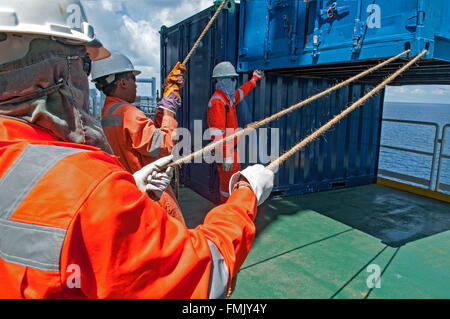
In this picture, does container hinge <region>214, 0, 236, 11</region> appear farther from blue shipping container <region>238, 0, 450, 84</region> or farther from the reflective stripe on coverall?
the reflective stripe on coverall

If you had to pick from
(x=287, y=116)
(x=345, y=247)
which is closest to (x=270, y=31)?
(x=287, y=116)

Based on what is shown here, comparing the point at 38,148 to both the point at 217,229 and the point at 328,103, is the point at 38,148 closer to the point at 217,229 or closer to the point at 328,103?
the point at 217,229

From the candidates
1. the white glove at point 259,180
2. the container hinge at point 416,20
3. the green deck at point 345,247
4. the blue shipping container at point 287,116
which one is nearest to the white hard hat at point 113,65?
the white glove at point 259,180

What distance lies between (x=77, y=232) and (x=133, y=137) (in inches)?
81.2

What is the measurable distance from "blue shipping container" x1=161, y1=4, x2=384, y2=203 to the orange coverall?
348 mm

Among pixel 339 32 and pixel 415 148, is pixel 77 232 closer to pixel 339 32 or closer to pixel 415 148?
pixel 339 32

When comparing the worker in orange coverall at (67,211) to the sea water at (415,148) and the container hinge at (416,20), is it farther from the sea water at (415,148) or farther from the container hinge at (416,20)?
the sea water at (415,148)

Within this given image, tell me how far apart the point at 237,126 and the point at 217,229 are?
13.3 ft

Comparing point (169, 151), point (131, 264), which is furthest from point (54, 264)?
point (169, 151)

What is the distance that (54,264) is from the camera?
0.86 m

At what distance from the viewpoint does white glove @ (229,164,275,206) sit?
1.57 m

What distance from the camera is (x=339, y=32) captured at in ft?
12.5

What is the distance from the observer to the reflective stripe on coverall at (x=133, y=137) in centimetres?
288
